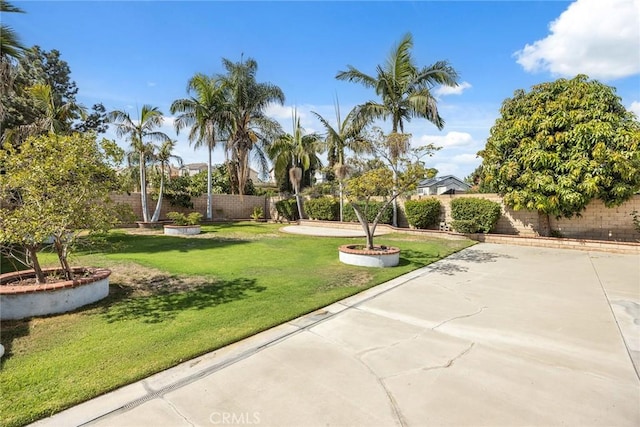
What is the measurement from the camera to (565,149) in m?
11.2

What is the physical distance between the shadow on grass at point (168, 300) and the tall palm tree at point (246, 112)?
1628cm

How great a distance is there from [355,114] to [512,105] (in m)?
7.07

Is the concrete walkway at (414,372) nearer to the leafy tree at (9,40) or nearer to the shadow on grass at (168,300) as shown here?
the shadow on grass at (168,300)

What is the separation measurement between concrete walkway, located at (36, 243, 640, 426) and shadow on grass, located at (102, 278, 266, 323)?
1.52 m

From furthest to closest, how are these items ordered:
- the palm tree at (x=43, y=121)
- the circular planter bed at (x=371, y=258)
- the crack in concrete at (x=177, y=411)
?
1. the palm tree at (x=43, y=121)
2. the circular planter bed at (x=371, y=258)
3. the crack in concrete at (x=177, y=411)

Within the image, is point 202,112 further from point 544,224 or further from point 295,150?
point 544,224

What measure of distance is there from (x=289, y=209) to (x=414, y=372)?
1902cm

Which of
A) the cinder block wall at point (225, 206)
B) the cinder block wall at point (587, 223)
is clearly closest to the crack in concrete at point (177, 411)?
the cinder block wall at point (587, 223)

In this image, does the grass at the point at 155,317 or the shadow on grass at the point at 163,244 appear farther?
the shadow on grass at the point at 163,244

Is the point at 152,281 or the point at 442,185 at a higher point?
the point at 442,185

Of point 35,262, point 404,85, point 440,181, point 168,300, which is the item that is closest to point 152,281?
point 168,300

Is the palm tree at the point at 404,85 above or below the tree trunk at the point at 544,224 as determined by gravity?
above

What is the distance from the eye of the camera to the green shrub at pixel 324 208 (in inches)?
761

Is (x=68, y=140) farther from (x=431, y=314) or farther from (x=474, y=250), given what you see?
(x=474, y=250)
